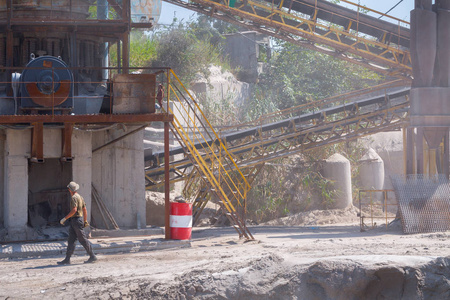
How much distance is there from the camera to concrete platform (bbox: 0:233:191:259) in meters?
14.1

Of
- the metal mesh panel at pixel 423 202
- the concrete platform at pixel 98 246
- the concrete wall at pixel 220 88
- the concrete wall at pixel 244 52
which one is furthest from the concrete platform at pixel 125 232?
the concrete wall at pixel 244 52

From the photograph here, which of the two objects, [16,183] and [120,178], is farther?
[120,178]

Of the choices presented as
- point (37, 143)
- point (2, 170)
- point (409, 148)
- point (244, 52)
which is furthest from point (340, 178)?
point (244, 52)

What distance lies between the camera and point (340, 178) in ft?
88.9

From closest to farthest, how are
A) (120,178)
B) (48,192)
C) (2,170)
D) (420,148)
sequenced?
(2,170), (120,178), (48,192), (420,148)

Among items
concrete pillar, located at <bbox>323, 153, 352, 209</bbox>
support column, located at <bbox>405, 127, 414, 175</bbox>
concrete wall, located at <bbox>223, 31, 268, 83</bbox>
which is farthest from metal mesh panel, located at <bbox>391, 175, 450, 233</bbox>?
concrete wall, located at <bbox>223, 31, 268, 83</bbox>

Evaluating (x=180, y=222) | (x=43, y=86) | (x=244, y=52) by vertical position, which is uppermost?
(x=244, y=52)

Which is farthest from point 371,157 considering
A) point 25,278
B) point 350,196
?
point 25,278

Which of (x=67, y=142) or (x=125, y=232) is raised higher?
(x=67, y=142)

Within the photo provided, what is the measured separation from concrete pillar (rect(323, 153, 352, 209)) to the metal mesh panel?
25.9ft

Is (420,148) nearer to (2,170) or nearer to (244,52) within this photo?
(2,170)

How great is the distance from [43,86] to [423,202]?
11.3m

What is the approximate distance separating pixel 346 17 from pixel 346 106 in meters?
3.57

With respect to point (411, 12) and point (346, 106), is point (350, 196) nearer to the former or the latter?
point (346, 106)
